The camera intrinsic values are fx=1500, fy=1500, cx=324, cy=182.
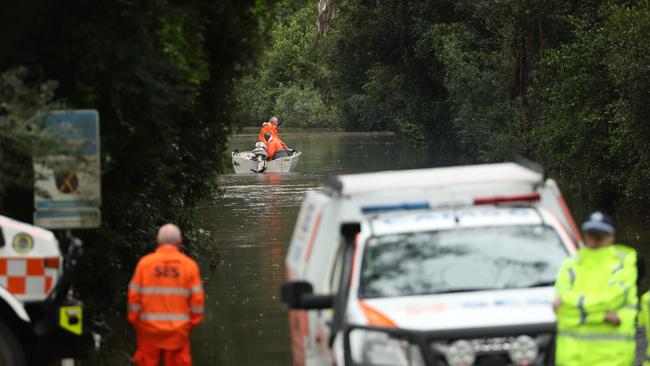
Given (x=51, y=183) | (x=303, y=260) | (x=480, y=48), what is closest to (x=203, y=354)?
(x=51, y=183)

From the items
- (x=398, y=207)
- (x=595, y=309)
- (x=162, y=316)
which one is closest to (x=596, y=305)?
(x=595, y=309)

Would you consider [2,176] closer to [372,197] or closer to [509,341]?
[372,197]

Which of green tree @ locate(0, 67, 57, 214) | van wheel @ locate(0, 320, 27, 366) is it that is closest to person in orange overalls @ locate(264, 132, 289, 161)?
van wheel @ locate(0, 320, 27, 366)

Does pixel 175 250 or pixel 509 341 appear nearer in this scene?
pixel 509 341

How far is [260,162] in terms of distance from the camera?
50875mm

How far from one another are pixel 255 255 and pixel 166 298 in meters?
15.9

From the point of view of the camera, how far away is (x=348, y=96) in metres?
82.0

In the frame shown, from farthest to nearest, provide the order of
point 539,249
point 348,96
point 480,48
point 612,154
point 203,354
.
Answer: point 348,96
point 480,48
point 612,154
point 203,354
point 539,249

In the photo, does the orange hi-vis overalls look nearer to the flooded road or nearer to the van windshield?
the van windshield

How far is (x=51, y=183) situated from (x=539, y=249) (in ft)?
13.9

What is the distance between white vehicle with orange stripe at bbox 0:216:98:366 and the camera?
465 inches

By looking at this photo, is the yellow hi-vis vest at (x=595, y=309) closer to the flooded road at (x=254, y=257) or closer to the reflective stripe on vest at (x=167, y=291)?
the reflective stripe on vest at (x=167, y=291)

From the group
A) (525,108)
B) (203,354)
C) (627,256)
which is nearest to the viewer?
(627,256)

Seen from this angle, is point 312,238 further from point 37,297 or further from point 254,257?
point 254,257
